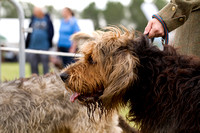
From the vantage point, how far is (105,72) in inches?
102

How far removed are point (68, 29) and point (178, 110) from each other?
21.2 feet

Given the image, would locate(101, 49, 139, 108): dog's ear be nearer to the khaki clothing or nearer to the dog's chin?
the dog's chin

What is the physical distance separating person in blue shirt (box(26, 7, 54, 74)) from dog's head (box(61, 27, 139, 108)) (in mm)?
6809

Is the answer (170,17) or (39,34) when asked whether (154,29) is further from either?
(39,34)

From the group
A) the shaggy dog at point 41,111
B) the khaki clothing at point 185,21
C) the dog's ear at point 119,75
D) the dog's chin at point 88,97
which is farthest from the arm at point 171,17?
the shaggy dog at point 41,111

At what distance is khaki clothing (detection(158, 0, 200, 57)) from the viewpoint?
2.90 metres

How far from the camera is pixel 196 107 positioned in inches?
90.5

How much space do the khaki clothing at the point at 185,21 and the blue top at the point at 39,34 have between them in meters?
6.52

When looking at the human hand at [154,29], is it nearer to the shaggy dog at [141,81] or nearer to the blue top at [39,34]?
the shaggy dog at [141,81]

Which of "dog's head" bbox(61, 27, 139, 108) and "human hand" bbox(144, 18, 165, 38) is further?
"human hand" bbox(144, 18, 165, 38)

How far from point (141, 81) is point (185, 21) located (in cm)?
91

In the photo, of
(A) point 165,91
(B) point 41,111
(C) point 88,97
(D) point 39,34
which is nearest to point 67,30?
(D) point 39,34

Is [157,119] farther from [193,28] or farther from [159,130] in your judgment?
[193,28]

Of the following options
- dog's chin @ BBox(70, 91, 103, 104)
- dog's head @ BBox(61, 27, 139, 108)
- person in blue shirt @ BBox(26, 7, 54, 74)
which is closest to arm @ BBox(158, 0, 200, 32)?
dog's head @ BBox(61, 27, 139, 108)
